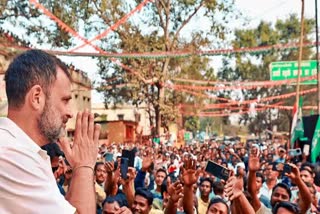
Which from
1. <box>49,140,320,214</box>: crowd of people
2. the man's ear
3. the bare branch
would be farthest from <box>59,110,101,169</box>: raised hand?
the bare branch

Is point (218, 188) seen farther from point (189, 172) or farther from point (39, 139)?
point (39, 139)

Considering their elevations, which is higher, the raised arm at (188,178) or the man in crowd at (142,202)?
the raised arm at (188,178)

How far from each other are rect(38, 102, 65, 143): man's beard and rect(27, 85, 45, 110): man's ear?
0.07ft

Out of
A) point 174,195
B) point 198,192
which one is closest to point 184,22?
point 198,192

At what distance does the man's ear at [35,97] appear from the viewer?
1.46m

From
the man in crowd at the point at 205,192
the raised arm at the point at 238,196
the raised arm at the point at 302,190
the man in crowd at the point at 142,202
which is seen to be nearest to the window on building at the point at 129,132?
the man in crowd at the point at 205,192

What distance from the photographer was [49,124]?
4.88ft

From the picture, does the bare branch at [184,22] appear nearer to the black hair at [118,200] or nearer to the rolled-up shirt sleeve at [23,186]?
the black hair at [118,200]

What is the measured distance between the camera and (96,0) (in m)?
18.0

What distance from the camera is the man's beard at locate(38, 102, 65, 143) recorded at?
4.85 feet

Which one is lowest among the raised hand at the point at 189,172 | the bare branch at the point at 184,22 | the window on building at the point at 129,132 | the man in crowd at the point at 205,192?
the window on building at the point at 129,132

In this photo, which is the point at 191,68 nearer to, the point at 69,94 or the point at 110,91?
the point at 110,91

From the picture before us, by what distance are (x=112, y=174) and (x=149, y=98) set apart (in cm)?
1510

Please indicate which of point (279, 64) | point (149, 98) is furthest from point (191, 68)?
point (279, 64)
